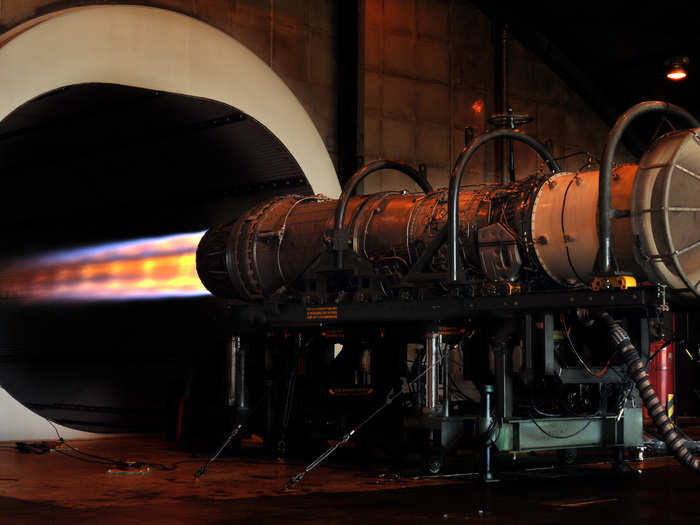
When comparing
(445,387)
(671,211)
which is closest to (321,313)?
(445,387)

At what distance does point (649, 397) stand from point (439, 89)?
10200 millimetres

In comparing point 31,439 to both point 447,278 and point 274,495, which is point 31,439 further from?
point 447,278

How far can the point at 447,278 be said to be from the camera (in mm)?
9766

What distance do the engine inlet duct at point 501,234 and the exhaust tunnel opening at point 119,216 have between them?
4.00 ft

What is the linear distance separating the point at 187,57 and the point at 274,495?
25.1ft

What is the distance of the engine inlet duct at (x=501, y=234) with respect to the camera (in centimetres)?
862

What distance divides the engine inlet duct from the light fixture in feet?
23.2

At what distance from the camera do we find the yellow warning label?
35.6ft

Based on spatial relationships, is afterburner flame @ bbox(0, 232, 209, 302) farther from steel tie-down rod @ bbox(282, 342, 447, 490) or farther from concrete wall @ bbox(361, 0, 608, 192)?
steel tie-down rod @ bbox(282, 342, 447, 490)

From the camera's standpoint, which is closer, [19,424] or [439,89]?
→ [19,424]

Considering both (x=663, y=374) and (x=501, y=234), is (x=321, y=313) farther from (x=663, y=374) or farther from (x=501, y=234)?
(x=663, y=374)

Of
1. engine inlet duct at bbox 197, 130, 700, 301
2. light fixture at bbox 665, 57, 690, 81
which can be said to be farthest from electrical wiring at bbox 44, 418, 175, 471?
light fixture at bbox 665, 57, 690, 81

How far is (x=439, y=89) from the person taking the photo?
58.2 feet

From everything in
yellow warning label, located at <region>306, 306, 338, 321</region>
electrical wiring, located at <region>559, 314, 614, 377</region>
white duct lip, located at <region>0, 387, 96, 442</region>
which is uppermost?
yellow warning label, located at <region>306, 306, 338, 321</region>
